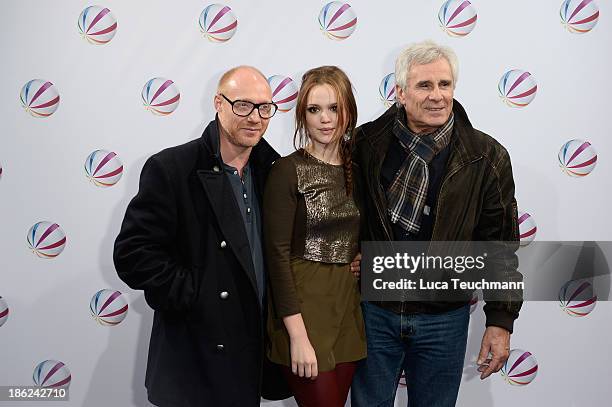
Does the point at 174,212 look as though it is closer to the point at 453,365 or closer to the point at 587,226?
the point at 453,365

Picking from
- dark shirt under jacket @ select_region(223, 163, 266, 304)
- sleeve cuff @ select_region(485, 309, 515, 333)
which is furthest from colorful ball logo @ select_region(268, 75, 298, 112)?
sleeve cuff @ select_region(485, 309, 515, 333)

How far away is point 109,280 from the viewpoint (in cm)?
238

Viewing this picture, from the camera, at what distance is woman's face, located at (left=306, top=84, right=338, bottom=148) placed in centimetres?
158

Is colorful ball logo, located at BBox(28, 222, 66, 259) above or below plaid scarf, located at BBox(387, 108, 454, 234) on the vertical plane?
below

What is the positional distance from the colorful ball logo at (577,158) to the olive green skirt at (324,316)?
121cm

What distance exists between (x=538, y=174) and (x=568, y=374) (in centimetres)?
89

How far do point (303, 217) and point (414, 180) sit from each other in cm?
38

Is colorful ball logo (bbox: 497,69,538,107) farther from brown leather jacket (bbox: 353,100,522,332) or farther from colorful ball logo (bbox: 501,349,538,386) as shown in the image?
colorful ball logo (bbox: 501,349,538,386)

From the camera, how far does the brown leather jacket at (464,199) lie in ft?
5.55

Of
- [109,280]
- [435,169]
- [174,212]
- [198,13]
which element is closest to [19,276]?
[109,280]

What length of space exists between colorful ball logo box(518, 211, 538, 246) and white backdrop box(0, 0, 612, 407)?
0.09 ft

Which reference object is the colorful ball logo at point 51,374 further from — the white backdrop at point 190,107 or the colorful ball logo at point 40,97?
the colorful ball logo at point 40,97

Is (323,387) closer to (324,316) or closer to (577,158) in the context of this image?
(324,316)

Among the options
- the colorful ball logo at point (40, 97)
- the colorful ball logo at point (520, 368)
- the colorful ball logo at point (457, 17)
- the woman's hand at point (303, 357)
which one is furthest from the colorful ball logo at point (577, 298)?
the colorful ball logo at point (40, 97)
